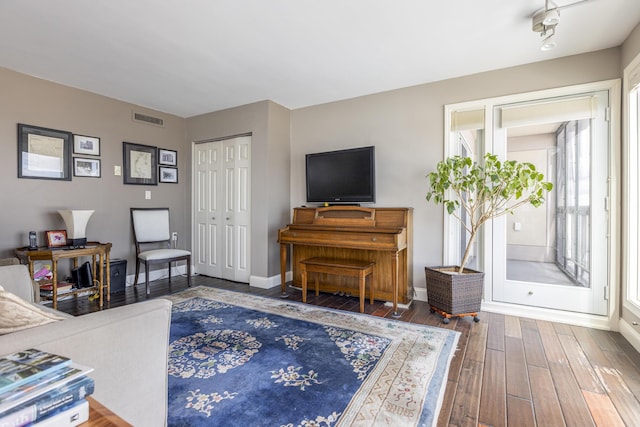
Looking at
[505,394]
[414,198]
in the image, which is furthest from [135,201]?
[505,394]

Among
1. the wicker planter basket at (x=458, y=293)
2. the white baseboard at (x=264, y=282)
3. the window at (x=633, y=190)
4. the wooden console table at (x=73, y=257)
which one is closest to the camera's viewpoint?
the window at (x=633, y=190)

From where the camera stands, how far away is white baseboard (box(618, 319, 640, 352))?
7.44ft

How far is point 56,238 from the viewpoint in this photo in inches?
129

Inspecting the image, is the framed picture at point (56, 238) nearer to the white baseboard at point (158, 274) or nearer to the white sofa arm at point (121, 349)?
the white baseboard at point (158, 274)

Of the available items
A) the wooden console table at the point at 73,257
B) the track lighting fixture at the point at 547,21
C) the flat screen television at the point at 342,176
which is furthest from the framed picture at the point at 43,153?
the track lighting fixture at the point at 547,21

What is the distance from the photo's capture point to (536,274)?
Answer: 301 cm

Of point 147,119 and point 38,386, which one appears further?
point 147,119

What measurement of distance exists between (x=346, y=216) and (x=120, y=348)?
9.27ft

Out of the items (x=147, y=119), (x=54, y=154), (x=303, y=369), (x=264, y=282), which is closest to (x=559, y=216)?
(x=303, y=369)

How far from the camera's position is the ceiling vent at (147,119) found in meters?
4.17

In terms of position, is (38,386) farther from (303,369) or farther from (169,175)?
(169,175)

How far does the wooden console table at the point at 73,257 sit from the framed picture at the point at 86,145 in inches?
44.4

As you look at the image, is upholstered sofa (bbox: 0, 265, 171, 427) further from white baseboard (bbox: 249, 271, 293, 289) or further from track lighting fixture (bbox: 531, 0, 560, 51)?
track lighting fixture (bbox: 531, 0, 560, 51)

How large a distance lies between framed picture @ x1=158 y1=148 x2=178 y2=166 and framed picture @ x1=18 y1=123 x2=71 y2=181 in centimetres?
111
